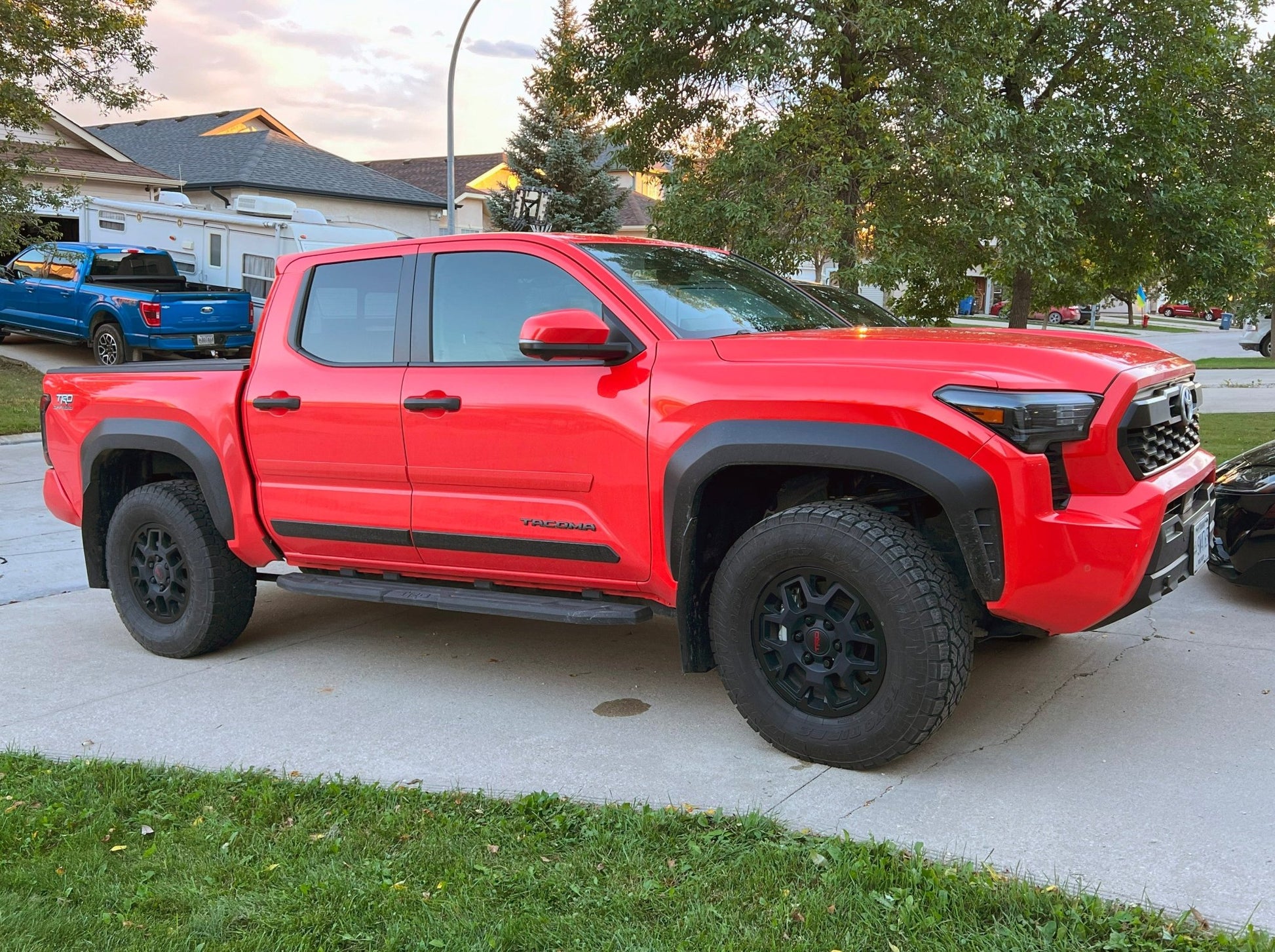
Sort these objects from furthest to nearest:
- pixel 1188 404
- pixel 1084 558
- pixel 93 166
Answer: pixel 93 166
pixel 1188 404
pixel 1084 558

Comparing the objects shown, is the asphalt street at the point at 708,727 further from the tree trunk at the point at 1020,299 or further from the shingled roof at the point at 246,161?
the shingled roof at the point at 246,161

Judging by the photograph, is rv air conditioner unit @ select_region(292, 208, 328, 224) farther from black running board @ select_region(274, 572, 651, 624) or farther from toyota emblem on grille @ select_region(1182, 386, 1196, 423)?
toyota emblem on grille @ select_region(1182, 386, 1196, 423)

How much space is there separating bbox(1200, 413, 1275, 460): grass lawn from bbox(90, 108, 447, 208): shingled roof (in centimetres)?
2421

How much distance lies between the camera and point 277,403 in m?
5.04

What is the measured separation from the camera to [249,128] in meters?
38.2

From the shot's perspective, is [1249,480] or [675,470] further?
[1249,480]

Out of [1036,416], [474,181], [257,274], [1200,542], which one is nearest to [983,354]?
[1036,416]

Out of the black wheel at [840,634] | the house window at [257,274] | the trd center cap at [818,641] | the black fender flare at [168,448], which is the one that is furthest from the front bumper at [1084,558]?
the house window at [257,274]

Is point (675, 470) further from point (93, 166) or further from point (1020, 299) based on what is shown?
point (93, 166)

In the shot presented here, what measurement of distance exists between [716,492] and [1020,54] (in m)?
12.3

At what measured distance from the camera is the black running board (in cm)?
429

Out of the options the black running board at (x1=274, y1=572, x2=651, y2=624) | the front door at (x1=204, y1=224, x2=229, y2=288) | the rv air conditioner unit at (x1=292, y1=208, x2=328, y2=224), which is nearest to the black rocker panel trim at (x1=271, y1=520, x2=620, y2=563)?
the black running board at (x1=274, y1=572, x2=651, y2=624)

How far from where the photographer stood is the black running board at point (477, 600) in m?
4.29

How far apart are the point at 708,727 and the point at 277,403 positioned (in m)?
2.31
